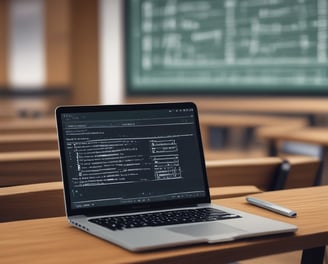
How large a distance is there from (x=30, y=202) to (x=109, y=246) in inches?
21.6

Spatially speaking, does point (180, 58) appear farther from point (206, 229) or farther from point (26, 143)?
point (206, 229)

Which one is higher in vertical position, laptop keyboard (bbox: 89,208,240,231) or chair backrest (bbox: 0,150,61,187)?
laptop keyboard (bbox: 89,208,240,231)

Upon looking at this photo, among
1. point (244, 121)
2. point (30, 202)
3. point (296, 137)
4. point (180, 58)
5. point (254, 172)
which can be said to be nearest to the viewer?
point (30, 202)

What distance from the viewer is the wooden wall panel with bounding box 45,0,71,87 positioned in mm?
7746

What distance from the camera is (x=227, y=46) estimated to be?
667 cm

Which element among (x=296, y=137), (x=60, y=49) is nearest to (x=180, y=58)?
(x=60, y=49)

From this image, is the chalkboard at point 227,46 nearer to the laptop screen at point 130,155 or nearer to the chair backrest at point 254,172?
the chair backrest at point 254,172

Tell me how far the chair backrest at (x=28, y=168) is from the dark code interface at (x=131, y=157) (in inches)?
34.1

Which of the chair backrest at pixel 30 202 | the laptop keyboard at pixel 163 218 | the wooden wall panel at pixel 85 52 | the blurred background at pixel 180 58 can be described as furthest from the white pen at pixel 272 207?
the wooden wall panel at pixel 85 52

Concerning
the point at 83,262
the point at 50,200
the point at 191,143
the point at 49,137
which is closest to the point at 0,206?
the point at 50,200

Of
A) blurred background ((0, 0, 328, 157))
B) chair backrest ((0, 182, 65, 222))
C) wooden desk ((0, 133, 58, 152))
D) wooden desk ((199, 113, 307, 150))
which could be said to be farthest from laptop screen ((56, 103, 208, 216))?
blurred background ((0, 0, 328, 157))

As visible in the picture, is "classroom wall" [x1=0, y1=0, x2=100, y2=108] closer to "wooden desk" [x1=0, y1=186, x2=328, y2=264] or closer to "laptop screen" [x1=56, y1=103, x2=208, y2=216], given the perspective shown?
"laptop screen" [x1=56, y1=103, x2=208, y2=216]

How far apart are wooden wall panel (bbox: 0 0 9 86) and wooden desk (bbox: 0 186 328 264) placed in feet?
22.0

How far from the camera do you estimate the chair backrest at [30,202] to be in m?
1.75
